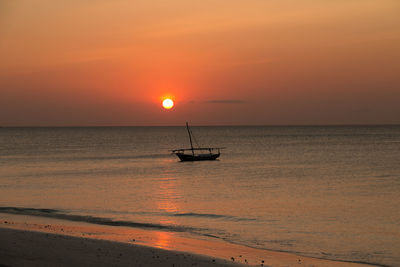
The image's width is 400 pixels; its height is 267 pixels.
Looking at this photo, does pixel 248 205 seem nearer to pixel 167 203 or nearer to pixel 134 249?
pixel 167 203

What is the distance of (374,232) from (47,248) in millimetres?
15737

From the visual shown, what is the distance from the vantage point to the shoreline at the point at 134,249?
1659 cm

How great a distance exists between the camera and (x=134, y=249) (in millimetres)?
18422

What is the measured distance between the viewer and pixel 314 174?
57.6 metres

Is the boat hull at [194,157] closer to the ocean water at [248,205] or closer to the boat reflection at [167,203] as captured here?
the ocean water at [248,205]

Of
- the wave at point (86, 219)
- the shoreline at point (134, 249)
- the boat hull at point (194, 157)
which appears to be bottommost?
the shoreline at point (134, 249)

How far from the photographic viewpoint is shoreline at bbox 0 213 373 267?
16594mm

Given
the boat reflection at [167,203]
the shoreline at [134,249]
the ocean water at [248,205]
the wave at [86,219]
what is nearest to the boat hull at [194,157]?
the ocean water at [248,205]

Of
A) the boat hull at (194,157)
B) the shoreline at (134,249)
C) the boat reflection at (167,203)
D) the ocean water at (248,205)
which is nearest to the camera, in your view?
the shoreline at (134,249)

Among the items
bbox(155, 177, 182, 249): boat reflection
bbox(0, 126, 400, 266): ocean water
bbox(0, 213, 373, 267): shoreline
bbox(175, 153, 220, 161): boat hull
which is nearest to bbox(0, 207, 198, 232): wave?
bbox(0, 126, 400, 266): ocean water

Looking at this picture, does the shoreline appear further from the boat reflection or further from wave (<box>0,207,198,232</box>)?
wave (<box>0,207,198,232</box>)

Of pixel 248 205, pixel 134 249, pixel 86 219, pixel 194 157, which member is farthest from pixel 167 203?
pixel 194 157

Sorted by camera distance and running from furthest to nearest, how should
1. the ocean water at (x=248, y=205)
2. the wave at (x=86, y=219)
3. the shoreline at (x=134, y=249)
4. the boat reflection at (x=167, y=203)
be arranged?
the wave at (x=86, y=219) < the ocean water at (x=248, y=205) < the boat reflection at (x=167, y=203) < the shoreline at (x=134, y=249)

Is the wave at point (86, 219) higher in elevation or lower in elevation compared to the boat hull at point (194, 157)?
lower
